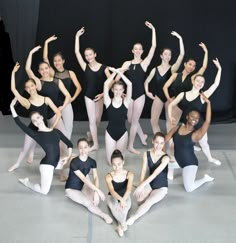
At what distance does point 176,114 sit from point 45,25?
2.27 m

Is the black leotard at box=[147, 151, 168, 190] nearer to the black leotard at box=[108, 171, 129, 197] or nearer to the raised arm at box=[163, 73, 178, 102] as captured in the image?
the black leotard at box=[108, 171, 129, 197]

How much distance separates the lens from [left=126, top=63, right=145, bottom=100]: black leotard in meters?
4.85

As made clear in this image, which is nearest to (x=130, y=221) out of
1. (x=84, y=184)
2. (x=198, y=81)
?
(x=84, y=184)

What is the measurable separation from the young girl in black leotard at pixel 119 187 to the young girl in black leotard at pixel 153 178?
0.14 metres

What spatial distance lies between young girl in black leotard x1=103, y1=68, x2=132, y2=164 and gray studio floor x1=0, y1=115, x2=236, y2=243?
0.83 feet

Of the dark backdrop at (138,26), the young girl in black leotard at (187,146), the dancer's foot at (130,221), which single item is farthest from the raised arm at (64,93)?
the dark backdrop at (138,26)

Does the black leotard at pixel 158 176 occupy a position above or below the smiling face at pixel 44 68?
below

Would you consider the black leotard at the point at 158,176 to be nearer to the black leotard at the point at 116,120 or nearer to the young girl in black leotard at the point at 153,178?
the young girl in black leotard at the point at 153,178

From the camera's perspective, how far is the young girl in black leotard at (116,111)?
4.41m

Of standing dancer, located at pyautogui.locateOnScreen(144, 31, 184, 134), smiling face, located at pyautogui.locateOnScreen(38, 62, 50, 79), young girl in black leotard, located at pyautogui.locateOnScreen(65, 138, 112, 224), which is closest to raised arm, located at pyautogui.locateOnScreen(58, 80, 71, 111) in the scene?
smiling face, located at pyautogui.locateOnScreen(38, 62, 50, 79)

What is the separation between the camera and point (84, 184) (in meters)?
3.85

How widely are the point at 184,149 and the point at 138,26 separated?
2.42 meters

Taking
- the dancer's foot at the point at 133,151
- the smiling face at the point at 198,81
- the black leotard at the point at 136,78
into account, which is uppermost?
the smiling face at the point at 198,81

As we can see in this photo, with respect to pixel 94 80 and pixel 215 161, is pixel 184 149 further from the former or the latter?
pixel 94 80
